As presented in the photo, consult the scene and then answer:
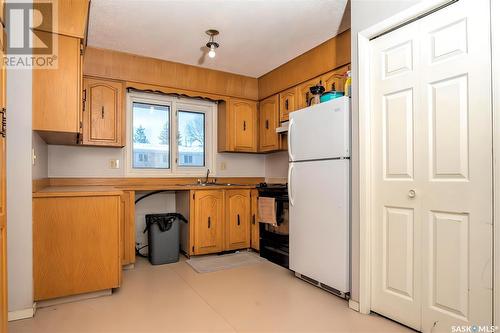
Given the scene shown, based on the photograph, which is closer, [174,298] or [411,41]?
[411,41]

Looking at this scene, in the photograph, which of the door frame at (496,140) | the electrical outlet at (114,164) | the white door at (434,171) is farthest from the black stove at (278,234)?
the door frame at (496,140)

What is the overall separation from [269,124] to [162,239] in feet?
6.88

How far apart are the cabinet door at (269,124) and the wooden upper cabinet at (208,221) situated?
996 millimetres

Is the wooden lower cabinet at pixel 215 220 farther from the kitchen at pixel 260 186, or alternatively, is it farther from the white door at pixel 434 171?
the white door at pixel 434 171

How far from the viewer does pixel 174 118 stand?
4.20 metres

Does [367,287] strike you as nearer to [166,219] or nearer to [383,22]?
[383,22]

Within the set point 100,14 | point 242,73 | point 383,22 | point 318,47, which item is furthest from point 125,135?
point 383,22

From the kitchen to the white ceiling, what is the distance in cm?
2

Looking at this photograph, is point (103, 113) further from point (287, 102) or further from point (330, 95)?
point (330, 95)

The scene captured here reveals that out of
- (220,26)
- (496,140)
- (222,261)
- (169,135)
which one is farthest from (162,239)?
(496,140)

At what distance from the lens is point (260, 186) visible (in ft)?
13.1

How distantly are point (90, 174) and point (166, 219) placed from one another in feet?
3.51

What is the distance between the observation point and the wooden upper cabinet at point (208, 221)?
146 inches

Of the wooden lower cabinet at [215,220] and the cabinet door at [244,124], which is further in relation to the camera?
the cabinet door at [244,124]
